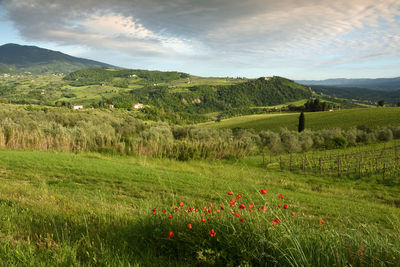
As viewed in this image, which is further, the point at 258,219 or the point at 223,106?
the point at 223,106

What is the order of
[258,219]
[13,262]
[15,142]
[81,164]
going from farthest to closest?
[15,142] < [81,164] < [258,219] < [13,262]

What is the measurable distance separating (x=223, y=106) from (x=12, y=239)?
19104 centimetres

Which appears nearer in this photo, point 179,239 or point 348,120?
point 179,239

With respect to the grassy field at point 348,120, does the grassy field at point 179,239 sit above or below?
above

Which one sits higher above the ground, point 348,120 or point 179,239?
point 179,239

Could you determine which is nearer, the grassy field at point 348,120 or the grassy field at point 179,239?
the grassy field at point 179,239

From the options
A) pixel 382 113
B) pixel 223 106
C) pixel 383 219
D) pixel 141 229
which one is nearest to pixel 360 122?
pixel 382 113

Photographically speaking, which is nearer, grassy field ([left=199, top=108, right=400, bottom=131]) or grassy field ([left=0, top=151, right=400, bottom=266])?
grassy field ([left=0, top=151, right=400, bottom=266])

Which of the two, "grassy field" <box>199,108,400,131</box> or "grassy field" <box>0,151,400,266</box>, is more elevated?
"grassy field" <box>0,151,400,266</box>

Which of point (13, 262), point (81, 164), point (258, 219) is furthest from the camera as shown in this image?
point (81, 164)

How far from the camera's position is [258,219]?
2736 millimetres

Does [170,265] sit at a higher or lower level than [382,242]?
lower

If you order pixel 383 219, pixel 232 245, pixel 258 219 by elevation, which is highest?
pixel 258 219

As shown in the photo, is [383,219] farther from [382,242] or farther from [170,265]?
[170,265]
